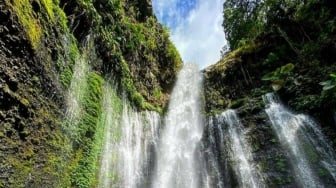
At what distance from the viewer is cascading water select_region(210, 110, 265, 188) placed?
8.25m

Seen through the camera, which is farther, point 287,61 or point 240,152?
point 287,61

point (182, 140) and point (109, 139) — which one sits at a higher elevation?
point (182, 140)

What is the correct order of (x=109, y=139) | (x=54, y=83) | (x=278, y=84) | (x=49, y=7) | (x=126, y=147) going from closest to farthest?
(x=54, y=83)
(x=49, y=7)
(x=109, y=139)
(x=126, y=147)
(x=278, y=84)

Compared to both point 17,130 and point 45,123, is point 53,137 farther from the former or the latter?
point 17,130

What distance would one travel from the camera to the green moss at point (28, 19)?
13.7 ft

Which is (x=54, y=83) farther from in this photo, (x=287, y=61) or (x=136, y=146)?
(x=287, y=61)

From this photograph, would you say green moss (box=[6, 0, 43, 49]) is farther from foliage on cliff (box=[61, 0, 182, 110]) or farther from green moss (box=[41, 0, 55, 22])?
foliage on cliff (box=[61, 0, 182, 110])

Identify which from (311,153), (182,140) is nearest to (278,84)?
(311,153)

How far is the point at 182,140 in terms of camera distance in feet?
37.7

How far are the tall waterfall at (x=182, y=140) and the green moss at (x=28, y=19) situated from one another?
6.54 metres

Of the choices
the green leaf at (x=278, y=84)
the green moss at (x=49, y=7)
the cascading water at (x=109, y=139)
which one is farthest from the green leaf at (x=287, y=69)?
the green moss at (x=49, y=7)

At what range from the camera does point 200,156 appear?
1009cm

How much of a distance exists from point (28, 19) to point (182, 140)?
8.38 m

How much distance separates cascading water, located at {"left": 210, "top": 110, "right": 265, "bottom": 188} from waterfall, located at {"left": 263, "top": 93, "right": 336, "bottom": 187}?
3.91ft
